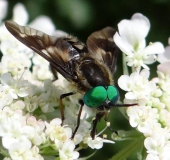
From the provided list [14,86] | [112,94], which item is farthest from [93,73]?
[14,86]

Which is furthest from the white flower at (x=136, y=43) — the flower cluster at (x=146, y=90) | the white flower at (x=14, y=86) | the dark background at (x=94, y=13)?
the dark background at (x=94, y=13)

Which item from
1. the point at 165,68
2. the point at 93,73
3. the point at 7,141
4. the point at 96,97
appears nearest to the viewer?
the point at 7,141

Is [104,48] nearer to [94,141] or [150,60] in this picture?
[150,60]

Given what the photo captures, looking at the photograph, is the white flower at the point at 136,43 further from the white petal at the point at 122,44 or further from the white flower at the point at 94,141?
the white flower at the point at 94,141

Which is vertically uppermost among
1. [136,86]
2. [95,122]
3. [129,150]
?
[136,86]

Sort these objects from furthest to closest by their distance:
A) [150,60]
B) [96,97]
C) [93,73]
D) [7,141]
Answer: [150,60], [93,73], [96,97], [7,141]

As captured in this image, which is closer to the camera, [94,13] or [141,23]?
[141,23]

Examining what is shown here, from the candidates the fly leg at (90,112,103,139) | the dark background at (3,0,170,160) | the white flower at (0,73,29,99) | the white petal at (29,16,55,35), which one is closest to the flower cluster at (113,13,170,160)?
the fly leg at (90,112,103,139)

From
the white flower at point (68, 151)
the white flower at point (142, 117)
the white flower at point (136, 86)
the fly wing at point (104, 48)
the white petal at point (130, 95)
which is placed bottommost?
the white flower at point (68, 151)
